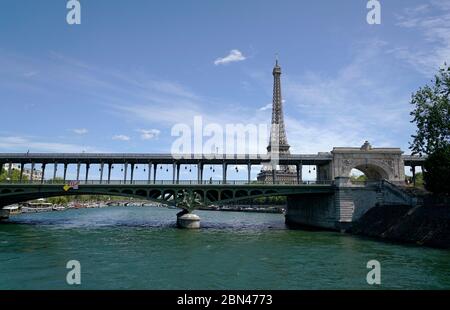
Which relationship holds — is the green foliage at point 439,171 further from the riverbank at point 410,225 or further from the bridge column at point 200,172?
the bridge column at point 200,172

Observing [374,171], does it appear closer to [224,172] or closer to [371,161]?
[371,161]

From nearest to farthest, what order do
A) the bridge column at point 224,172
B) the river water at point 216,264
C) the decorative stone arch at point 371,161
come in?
the river water at point 216,264, the decorative stone arch at point 371,161, the bridge column at point 224,172

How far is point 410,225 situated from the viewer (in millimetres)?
42906

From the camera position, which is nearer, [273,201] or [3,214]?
[3,214]

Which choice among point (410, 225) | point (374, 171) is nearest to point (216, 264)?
point (410, 225)

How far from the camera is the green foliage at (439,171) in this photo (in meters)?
43.9

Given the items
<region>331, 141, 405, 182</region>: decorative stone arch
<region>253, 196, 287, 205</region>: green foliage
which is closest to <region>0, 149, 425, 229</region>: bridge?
<region>331, 141, 405, 182</region>: decorative stone arch

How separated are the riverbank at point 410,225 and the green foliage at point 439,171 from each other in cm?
289

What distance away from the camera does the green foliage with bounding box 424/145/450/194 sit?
144ft

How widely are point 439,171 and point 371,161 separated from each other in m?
19.5

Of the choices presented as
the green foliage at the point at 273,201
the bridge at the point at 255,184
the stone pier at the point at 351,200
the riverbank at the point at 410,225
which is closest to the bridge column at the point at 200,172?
the bridge at the point at 255,184

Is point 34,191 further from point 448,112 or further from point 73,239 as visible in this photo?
point 448,112

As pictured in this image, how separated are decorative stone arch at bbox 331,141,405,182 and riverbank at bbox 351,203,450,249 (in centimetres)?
1202

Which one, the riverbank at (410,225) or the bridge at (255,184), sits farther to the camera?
the bridge at (255,184)
